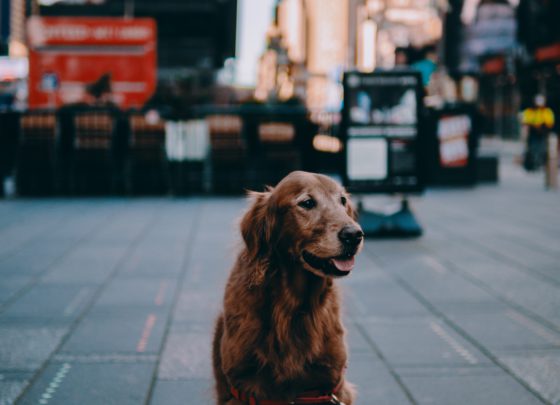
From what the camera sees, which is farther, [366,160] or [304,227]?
[366,160]

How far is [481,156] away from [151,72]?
9285mm

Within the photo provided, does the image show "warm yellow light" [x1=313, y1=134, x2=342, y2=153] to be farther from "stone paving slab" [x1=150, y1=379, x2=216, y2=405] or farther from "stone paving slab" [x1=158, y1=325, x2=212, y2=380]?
"stone paving slab" [x1=150, y1=379, x2=216, y2=405]

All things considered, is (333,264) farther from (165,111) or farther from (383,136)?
(165,111)

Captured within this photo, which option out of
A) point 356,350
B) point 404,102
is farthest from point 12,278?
point 404,102

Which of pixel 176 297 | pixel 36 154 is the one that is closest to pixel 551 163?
pixel 36 154

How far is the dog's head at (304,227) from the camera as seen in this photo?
117 inches

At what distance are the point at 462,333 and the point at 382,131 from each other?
193 inches

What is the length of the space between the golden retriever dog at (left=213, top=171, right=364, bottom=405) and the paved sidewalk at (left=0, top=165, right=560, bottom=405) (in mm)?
266

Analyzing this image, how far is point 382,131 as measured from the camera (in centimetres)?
995

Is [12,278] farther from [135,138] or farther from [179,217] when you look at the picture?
[135,138]

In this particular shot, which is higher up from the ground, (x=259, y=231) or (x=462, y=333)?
(x=259, y=231)

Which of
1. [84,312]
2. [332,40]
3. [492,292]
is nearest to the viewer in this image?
[84,312]

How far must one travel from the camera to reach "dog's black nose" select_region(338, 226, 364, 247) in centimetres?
293

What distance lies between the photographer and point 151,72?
20.4 meters
